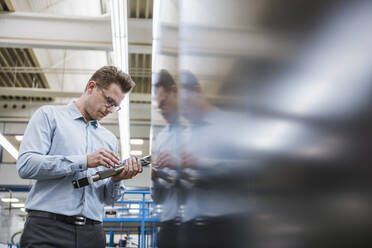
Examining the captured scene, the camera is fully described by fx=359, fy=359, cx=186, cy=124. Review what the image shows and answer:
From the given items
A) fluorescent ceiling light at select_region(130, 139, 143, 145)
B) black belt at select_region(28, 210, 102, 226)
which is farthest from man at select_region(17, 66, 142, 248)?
fluorescent ceiling light at select_region(130, 139, 143, 145)

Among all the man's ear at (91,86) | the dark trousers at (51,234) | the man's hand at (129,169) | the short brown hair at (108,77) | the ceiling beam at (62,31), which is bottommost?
the dark trousers at (51,234)

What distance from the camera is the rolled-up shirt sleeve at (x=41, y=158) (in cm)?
131

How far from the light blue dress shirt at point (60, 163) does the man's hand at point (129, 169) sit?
77mm

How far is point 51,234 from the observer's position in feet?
4.24

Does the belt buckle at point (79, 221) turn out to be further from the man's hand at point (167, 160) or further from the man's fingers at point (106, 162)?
the man's hand at point (167, 160)

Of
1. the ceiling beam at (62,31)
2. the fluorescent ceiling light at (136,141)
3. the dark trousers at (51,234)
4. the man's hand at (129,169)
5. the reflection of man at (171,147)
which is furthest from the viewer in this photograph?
the fluorescent ceiling light at (136,141)

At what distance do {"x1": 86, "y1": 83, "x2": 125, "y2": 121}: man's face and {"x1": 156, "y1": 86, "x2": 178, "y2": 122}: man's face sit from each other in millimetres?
470

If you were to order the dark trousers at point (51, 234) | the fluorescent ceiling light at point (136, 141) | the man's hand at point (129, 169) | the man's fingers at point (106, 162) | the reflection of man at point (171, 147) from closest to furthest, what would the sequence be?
the reflection of man at point (171, 147) < the dark trousers at point (51, 234) < the man's fingers at point (106, 162) < the man's hand at point (129, 169) < the fluorescent ceiling light at point (136, 141)

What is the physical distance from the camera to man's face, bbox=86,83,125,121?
5.16 ft

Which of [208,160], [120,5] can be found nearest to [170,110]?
[208,160]

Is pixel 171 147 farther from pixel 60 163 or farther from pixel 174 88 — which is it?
pixel 60 163

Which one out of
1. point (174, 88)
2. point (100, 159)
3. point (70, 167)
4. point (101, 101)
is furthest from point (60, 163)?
point (174, 88)

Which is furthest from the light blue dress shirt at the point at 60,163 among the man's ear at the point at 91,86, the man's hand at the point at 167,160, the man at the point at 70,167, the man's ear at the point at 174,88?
the man's ear at the point at 174,88

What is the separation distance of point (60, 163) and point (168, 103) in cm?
54
